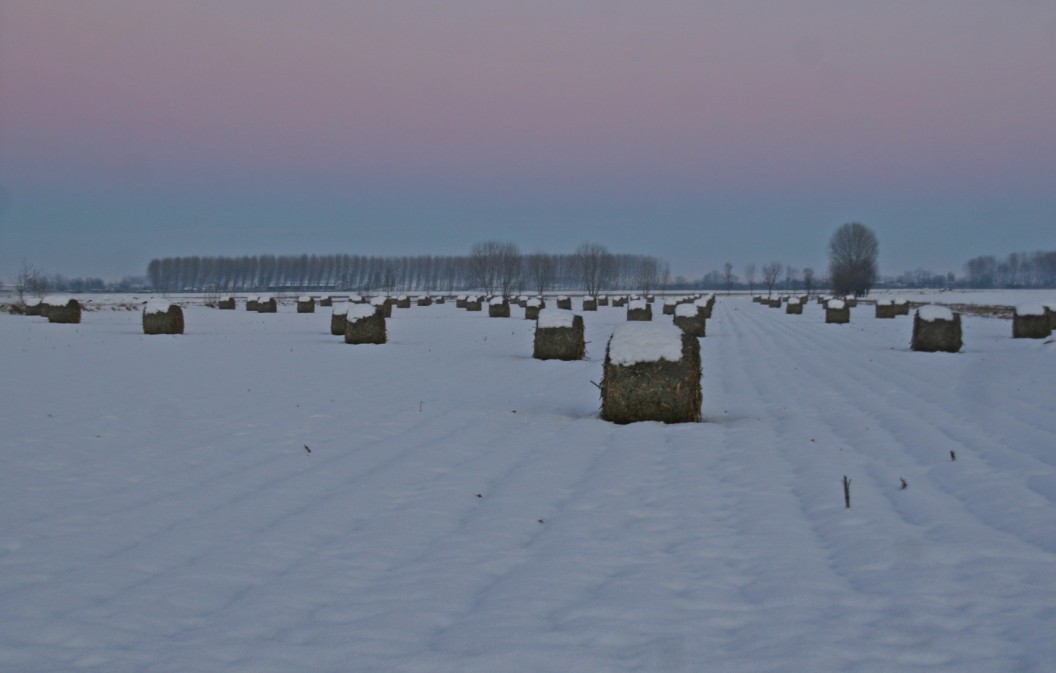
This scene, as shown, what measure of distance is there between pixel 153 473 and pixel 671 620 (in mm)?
4827

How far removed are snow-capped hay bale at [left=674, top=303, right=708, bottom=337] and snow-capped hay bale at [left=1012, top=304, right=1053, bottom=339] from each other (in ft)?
27.1

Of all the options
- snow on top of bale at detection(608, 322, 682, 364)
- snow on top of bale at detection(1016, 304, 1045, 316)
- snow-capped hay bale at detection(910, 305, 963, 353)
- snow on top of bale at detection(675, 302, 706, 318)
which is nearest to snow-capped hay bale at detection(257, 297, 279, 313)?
snow on top of bale at detection(675, 302, 706, 318)

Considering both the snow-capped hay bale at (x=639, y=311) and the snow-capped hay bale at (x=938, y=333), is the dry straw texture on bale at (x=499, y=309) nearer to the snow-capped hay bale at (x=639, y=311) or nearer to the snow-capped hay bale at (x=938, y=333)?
the snow-capped hay bale at (x=639, y=311)

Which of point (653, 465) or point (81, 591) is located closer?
point (81, 591)

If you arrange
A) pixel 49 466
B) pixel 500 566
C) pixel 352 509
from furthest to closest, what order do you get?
pixel 49 466 < pixel 352 509 < pixel 500 566

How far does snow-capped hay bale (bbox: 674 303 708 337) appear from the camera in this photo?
2570cm

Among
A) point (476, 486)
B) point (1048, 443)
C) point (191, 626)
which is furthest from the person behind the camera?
point (1048, 443)

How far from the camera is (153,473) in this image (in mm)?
7336

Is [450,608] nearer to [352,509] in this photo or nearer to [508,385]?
[352,509]

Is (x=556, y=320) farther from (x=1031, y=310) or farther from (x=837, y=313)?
(x=837, y=313)

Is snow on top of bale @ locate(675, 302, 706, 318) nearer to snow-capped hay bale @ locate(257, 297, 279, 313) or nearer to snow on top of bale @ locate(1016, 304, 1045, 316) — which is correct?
snow on top of bale @ locate(1016, 304, 1045, 316)

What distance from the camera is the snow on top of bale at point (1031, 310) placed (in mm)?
24562

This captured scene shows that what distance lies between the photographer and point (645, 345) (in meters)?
9.97

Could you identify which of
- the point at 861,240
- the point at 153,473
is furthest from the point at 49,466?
the point at 861,240
